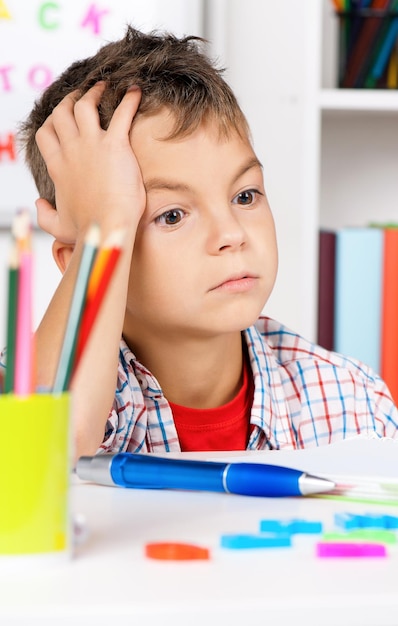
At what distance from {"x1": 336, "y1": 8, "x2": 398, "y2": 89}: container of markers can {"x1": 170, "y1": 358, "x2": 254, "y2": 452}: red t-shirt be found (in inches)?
32.7

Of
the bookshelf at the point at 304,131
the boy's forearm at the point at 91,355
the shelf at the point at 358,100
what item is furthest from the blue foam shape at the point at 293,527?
the shelf at the point at 358,100

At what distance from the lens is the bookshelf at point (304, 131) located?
5.09 ft

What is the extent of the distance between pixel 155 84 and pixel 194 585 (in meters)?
0.69

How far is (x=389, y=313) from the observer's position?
1.61m

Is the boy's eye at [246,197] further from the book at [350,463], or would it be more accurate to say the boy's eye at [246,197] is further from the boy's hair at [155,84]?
the book at [350,463]

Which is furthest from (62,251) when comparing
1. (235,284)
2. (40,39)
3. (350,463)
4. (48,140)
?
(40,39)

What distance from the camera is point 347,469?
610 mm

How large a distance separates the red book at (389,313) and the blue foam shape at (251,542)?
1.20 m

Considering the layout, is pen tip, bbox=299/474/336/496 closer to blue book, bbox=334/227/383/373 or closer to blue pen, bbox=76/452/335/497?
blue pen, bbox=76/452/335/497

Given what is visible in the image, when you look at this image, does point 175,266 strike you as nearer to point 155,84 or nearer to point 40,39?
point 155,84

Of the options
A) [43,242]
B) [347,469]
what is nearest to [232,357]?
[347,469]

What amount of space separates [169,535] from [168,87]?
2.02 feet

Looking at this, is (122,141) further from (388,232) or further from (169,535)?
(388,232)

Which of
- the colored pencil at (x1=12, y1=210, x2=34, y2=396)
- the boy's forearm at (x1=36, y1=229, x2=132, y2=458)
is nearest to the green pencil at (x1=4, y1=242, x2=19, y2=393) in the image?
the colored pencil at (x1=12, y1=210, x2=34, y2=396)
